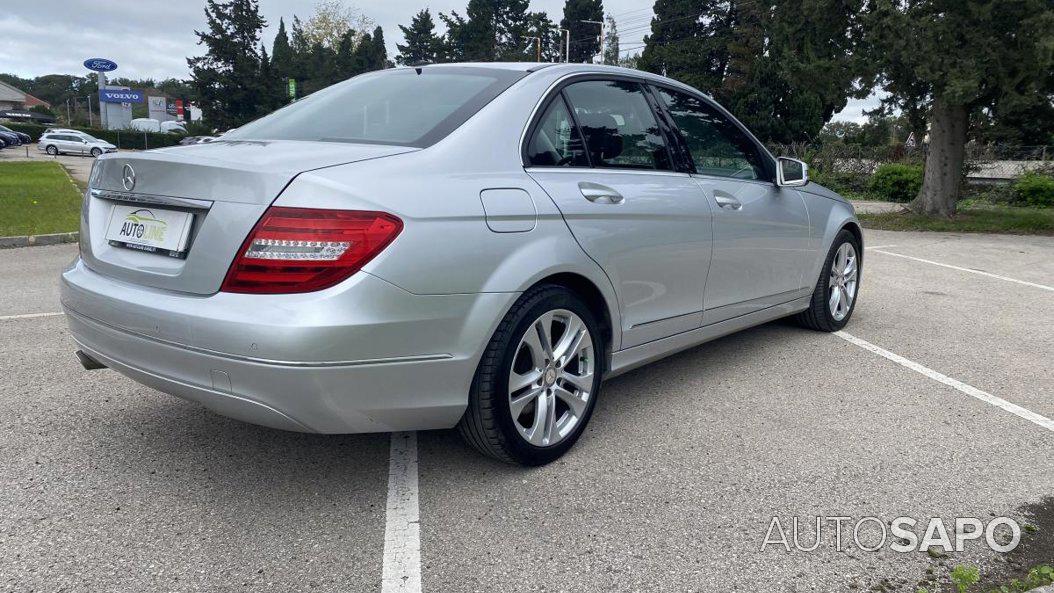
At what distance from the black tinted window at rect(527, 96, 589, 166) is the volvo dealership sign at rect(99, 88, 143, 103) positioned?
70.3 m

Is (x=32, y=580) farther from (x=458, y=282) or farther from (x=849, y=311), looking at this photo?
(x=849, y=311)

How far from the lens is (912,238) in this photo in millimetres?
13125

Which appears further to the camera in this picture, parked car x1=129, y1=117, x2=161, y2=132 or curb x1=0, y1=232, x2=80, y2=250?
parked car x1=129, y1=117, x2=161, y2=132

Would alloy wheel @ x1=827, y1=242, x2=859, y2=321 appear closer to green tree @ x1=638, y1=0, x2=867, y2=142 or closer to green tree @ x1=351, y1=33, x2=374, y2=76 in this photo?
green tree @ x1=638, y1=0, x2=867, y2=142

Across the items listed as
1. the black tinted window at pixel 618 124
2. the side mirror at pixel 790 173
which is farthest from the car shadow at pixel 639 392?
the black tinted window at pixel 618 124

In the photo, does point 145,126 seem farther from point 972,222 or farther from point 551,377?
point 551,377

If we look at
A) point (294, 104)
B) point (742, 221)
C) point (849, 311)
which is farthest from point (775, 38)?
point (294, 104)

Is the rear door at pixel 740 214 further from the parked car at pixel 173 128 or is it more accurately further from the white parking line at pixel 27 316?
the parked car at pixel 173 128

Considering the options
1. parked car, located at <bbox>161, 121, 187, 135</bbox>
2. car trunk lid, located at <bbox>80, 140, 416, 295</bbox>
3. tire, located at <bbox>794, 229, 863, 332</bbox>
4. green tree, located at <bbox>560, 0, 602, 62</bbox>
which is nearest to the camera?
car trunk lid, located at <bbox>80, 140, 416, 295</bbox>

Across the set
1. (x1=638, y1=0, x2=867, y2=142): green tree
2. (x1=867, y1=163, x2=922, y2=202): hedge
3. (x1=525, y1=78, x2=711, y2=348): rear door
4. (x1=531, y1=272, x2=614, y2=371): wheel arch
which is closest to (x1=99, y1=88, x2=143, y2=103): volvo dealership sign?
(x1=638, y1=0, x2=867, y2=142): green tree

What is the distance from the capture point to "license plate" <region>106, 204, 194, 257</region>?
2.61 m

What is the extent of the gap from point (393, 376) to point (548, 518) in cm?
76

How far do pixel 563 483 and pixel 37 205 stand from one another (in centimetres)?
1418

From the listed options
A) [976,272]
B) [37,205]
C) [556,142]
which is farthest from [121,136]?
[556,142]
